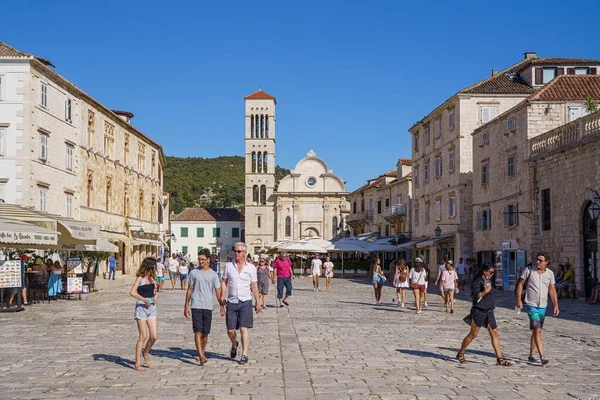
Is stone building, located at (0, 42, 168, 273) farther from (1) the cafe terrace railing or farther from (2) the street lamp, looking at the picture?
(2) the street lamp

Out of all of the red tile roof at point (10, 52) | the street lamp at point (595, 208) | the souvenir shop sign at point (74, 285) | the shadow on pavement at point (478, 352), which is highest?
the red tile roof at point (10, 52)

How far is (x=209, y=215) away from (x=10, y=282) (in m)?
84.0

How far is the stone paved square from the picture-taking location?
8211 mm

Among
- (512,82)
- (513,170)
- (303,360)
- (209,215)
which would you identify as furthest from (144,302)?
(209,215)

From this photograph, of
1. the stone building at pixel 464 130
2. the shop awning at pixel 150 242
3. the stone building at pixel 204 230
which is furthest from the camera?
the stone building at pixel 204 230

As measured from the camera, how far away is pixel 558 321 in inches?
678

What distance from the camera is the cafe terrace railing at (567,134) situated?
23469mm

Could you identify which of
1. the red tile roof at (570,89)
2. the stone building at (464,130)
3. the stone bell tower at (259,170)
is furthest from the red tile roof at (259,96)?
the red tile roof at (570,89)

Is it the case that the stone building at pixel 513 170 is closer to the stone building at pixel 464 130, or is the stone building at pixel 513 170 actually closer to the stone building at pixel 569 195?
the stone building at pixel 569 195

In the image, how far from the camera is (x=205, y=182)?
452ft

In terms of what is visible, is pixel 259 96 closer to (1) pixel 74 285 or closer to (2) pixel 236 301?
(1) pixel 74 285

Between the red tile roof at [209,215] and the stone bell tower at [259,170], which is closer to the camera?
the stone bell tower at [259,170]

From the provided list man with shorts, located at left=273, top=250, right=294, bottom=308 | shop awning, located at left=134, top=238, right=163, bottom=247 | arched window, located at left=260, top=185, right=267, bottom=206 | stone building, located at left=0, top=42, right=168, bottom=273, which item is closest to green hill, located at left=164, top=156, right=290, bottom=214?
arched window, located at left=260, top=185, right=267, bottom=206

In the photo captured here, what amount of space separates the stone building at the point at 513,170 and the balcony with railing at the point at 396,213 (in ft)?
69.6
